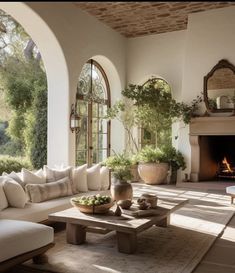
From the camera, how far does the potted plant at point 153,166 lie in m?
8.19

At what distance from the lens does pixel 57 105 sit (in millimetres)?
6988

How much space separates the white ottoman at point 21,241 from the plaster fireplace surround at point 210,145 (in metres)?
5.53

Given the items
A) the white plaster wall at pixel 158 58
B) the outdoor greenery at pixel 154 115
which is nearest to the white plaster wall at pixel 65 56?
the outdoor greenery at pixel 154 115

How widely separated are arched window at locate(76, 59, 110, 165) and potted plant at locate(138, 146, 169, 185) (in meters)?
1.38

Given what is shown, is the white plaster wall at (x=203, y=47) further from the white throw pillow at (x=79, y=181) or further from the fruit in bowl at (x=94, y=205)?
the fruit in bowl at (x=94, y=205)

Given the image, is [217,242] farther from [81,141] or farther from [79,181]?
[81,141]

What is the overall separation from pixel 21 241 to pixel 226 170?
660 cm

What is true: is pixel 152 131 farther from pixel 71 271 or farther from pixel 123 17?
pixel 71 271

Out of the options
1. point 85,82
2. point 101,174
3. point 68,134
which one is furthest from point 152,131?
point 101,174

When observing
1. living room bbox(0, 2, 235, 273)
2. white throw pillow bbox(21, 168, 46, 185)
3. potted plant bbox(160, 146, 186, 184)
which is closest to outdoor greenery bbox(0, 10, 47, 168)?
living room bbox(0, 2, 235, 273)

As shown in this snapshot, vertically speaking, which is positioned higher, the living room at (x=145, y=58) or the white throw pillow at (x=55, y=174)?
the living room at (x=145, y=58)

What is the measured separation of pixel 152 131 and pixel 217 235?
495cm

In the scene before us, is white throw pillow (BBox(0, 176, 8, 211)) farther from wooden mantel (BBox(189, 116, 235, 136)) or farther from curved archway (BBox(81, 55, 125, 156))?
curved archway (BBox(81, 55, 125, 156))

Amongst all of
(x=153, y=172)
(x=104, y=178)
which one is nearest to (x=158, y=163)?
(x=153, y=172)
